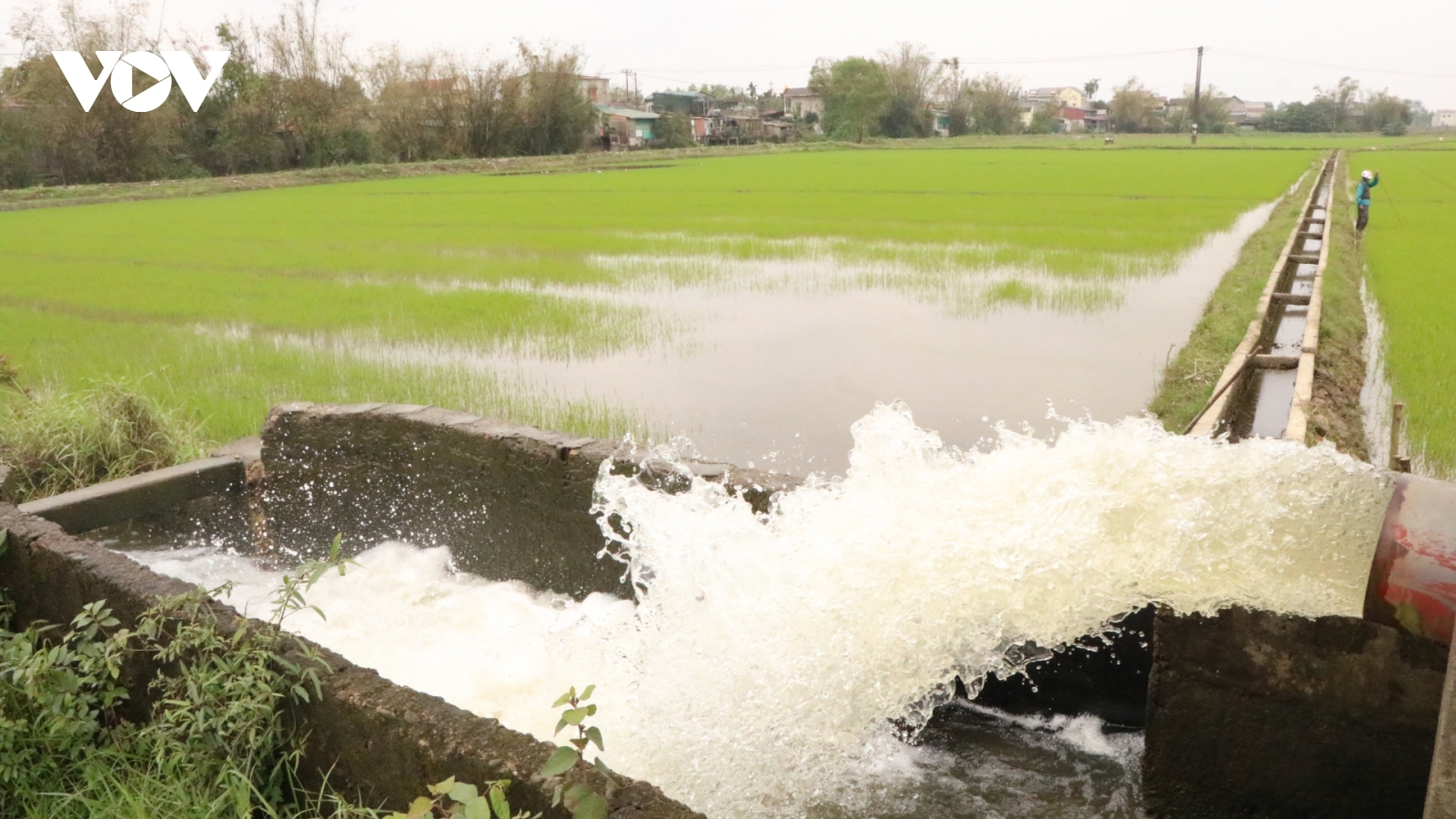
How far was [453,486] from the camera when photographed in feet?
13.6

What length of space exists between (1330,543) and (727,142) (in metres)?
47.9

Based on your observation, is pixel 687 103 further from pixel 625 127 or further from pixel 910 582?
pixel 910 582

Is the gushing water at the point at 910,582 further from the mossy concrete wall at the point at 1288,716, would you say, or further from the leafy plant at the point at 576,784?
the leafy plant at the point at 576,784

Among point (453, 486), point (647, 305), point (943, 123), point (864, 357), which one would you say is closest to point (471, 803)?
point (453, 486)

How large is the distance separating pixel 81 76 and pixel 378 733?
34.6 meters

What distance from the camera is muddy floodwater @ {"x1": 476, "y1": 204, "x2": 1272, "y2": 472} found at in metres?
5.71

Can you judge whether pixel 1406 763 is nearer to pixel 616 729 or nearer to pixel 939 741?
pixel 939 741

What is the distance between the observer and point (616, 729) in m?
2.65

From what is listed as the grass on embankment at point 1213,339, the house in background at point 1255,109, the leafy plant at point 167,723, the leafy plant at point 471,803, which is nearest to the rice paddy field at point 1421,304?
the grass on embankment at point 1213,339

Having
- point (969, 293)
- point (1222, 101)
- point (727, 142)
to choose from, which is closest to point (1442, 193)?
point (969, 293)

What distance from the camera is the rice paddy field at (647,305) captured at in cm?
608

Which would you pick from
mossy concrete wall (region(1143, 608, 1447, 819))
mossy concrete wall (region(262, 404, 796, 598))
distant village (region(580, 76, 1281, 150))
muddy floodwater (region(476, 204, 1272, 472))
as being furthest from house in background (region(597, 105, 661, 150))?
mossy concrete wall (region(1143, 608, 1447, 819))

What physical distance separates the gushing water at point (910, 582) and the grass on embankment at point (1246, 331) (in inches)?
64.6

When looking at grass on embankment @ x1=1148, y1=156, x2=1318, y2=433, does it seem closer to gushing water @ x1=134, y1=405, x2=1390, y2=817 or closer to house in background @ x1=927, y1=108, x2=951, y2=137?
gushing water @ x1=134, y1=405, x2=1390, y2=817
